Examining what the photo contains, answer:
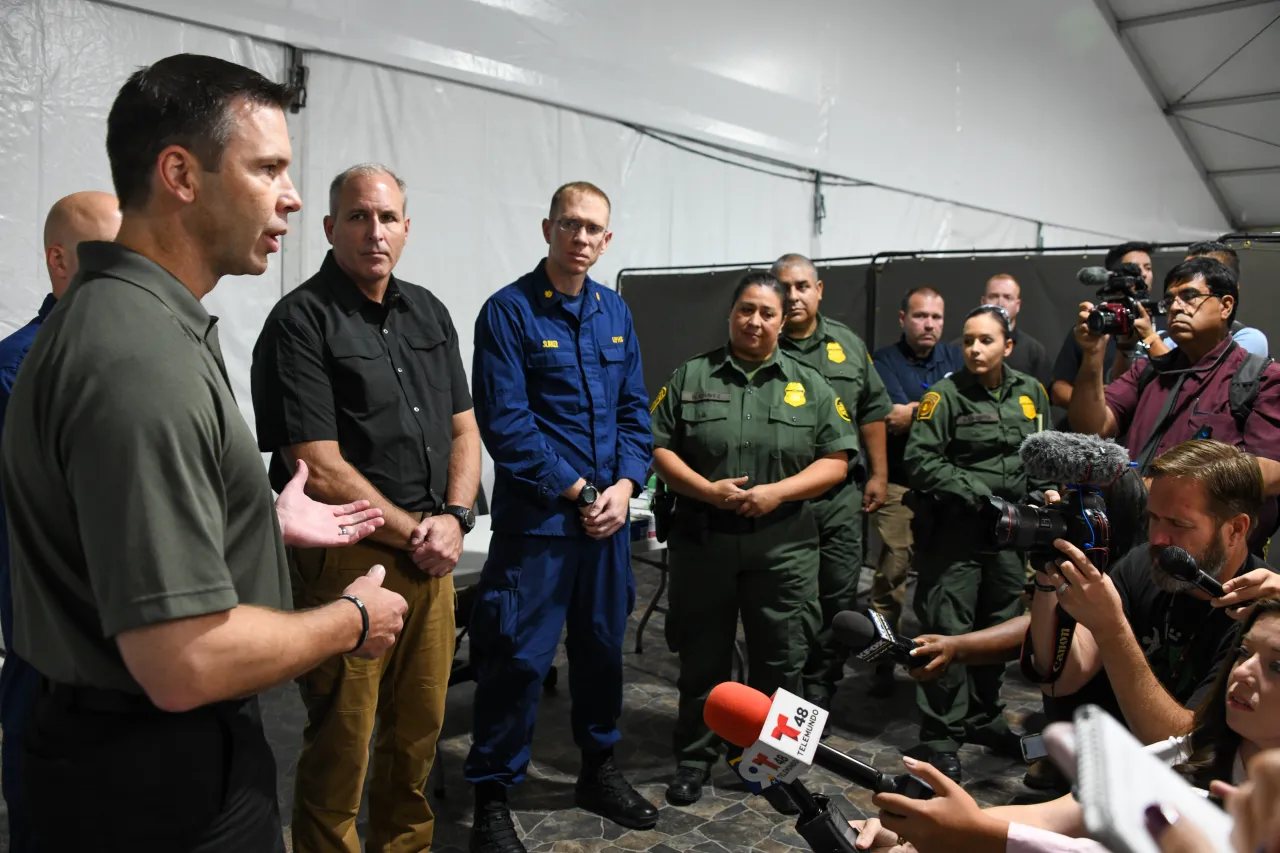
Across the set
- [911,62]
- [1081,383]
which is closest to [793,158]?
[911,62]

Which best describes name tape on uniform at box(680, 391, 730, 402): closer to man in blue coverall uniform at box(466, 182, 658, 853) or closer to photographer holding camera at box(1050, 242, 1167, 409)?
man in blue coverall uniform at box(466, 182, 658, 853)

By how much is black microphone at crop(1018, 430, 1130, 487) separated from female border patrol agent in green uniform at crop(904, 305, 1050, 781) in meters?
1.23

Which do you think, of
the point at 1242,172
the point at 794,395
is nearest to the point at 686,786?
the point at 794,395

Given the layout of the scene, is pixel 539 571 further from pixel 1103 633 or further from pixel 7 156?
A: pixel 7 156

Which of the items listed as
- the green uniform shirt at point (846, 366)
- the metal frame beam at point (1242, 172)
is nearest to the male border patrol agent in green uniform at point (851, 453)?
the green uniform shirt at point (846, 366)

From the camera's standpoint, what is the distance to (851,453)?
353 cm

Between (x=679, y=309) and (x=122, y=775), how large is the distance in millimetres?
5257

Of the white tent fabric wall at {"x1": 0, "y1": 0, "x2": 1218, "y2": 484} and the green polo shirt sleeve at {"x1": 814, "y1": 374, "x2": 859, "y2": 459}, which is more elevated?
the white tent fabric wall at {"x1": 0, "y1": 0, "x2": 1218, "y2": 484}

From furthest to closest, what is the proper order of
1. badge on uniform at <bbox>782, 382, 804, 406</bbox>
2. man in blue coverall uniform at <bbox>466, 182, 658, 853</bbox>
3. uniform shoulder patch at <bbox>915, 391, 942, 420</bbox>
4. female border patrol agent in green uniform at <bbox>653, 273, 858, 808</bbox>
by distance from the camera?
uniform shoulder patch at <bbox>915, 391, 942, 420</bbox> → badge on uniform at <bbox>782, 382, 804, 406</bbox> → female border patrol agent in green uniform at <bbox>653, 273, 858, 808</bbox> → man in blue coverall uniform at <bbox>466, 182, 658, 853</bbox>

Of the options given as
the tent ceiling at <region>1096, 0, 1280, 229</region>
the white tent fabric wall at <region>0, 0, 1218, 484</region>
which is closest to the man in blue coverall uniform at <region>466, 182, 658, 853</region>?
the white tent fabric wall at <region>0, 0, 1218, 484</region>

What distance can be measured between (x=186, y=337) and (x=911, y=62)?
8.68m

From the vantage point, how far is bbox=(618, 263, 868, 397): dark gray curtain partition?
598 cm

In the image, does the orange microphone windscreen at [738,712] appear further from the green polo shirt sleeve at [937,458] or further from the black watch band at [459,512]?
the green polo shirt sleeve at [937,458]

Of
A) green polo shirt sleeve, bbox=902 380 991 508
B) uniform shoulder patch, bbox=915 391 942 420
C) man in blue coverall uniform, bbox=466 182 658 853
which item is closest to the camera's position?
man in blue coverall uniform, bbox=466 182 658 853
